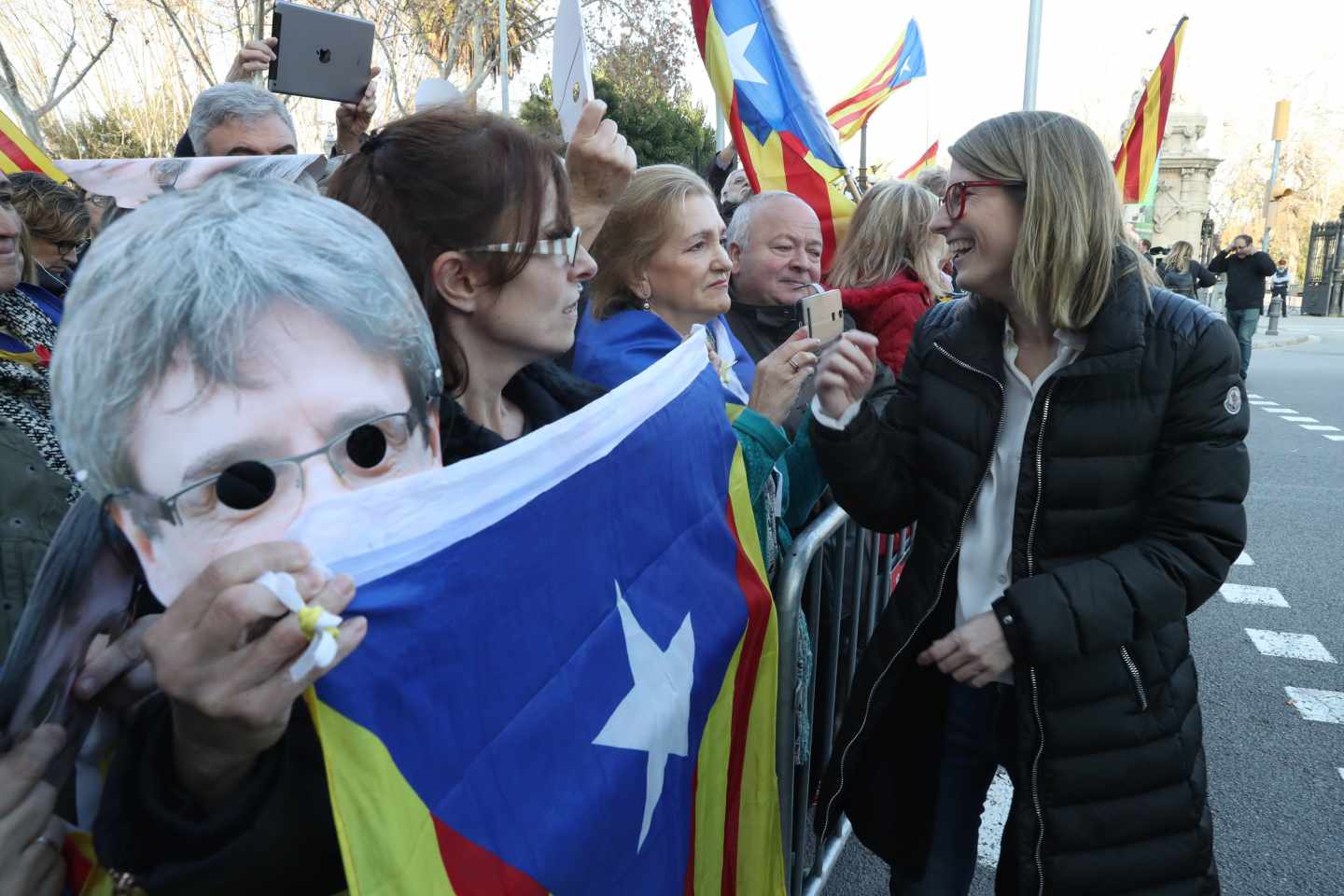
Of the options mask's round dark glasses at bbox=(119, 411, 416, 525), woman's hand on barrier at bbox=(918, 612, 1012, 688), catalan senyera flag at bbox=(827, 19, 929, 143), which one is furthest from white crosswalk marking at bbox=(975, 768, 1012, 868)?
catalan senyera flag at bbox=(827, 19, 929, 143)

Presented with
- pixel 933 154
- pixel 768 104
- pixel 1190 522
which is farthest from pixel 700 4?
pixel 933 154

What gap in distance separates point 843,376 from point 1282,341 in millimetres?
22392

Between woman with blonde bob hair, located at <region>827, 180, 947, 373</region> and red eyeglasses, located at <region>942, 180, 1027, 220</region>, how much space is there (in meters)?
1.37

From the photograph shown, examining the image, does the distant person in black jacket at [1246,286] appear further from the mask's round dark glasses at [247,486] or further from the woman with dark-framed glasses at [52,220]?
the mask's round dark glasses at [247,486]

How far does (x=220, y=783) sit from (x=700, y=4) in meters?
3.79

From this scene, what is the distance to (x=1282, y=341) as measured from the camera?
20281 mm

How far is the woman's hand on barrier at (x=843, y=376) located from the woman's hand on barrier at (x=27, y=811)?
4.86ft

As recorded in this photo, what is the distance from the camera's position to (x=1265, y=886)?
8.89 ft

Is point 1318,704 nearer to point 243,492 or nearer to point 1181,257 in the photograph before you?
point 243,492

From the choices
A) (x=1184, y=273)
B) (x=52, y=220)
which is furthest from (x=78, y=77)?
(x=1184, y=273)

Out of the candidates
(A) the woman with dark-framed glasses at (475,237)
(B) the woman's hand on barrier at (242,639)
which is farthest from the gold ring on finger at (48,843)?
(A) the woman with dark-framed glasses at (475,237)

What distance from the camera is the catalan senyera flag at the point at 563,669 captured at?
0.88 m

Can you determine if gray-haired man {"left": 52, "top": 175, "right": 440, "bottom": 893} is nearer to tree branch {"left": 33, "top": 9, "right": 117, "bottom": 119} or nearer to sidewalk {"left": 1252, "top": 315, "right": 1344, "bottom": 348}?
tree branch {"left": 33, "top": 9, "right": 117, "bottom": 119}

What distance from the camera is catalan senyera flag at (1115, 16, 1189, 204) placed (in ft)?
22.9
